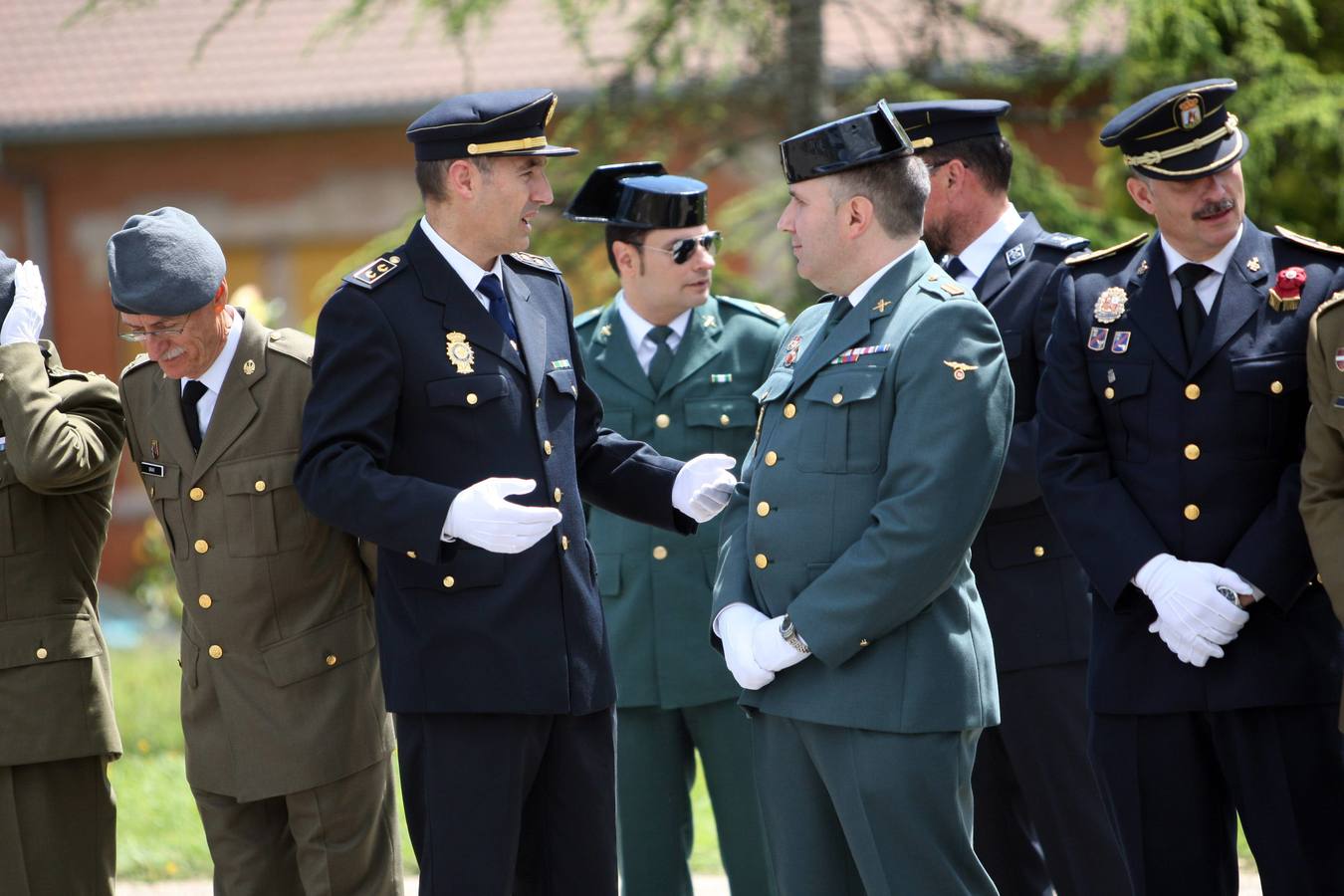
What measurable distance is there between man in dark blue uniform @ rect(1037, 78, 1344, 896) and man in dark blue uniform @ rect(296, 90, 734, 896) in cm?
113

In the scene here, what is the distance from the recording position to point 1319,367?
3.23 metres

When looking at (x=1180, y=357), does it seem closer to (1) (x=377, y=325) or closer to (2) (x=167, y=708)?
(1) (x=377, y=325)

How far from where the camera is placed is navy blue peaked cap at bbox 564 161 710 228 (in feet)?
15.6

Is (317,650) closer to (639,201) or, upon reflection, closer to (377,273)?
(377,273)

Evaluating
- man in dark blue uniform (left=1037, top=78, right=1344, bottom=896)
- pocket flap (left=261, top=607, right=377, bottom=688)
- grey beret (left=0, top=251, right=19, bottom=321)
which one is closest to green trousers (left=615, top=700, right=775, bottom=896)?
pocket flap (left=261, top=607, right=377, bottom=688)

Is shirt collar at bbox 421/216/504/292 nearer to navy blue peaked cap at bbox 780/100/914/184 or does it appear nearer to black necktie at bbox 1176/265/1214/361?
navy blue peaked cap at bbox 780/100/914/184

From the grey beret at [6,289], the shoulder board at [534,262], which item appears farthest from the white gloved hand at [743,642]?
the grey beret at [6,289]

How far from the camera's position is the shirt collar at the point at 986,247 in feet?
14.1

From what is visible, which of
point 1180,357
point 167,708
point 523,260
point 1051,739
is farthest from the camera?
point 167,708

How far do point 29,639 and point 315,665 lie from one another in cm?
76

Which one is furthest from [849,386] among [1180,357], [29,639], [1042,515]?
[29,639]

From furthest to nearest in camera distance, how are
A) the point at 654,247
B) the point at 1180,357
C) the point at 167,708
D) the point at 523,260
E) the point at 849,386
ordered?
the point at 167,708 → the point at 654,247 → the point at 523,260 → the point at 1180,357 → the point at 849,386

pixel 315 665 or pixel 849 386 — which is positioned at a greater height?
pixel 849 386

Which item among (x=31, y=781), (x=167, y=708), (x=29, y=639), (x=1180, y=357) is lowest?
(x=167, y=708)
